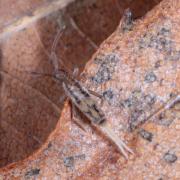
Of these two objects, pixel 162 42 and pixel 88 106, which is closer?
pixel 162 42

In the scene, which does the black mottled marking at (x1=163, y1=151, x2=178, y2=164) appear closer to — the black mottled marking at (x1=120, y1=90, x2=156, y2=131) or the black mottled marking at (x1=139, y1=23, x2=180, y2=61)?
the black mottled marking at (x1=120, y1=90, x2=156, y2=131)

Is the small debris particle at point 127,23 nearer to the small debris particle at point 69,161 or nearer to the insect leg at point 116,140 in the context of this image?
the insect leg at point 116,140

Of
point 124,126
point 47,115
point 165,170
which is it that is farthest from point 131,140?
point 47,115

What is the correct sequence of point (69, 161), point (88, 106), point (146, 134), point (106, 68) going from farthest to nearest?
point (88, 106), point (106, 68), point (69, 161), point (146, 134)

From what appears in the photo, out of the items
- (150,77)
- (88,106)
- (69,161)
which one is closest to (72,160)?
(69,161)

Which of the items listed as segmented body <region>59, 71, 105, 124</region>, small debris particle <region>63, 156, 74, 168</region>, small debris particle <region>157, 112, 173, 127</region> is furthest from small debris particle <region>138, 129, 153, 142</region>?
small debris particle <region>63, 156, 74, 168</region>

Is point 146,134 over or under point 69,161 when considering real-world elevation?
under

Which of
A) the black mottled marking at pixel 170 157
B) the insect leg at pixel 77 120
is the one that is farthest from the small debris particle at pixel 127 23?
the black mottled marking at pixel 170 157

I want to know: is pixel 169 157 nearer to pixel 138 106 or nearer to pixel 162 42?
pixel 138 106

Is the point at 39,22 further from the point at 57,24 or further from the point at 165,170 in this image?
the point at 165,170
